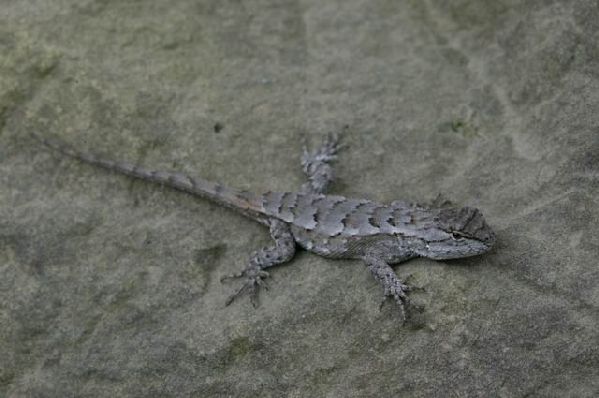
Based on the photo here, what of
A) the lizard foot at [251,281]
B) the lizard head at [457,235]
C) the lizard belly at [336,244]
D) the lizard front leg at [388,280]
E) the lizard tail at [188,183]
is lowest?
the lizard foot at [251,281]

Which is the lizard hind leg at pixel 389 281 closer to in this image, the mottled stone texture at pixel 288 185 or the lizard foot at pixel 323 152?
the mottled stone texture at pixel 288 185

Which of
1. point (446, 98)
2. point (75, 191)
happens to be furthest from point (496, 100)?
point (75, 191)

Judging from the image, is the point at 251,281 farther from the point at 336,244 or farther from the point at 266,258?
the point at 336,244

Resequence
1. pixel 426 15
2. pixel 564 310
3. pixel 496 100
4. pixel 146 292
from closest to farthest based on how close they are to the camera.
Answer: pixel 564 310, pixel 146 292, pixel 496 100, pixel 426 15

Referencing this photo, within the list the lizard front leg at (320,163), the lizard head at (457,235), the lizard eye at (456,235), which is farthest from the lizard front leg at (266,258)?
the lizard eye at (456,235)

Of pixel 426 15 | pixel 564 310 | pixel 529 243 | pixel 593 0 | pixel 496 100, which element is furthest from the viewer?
pixel 426 15

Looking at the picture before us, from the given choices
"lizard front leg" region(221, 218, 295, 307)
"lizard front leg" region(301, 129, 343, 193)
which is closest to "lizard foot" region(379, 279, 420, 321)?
"lizard front leg" region(221, 218, 295, 307)

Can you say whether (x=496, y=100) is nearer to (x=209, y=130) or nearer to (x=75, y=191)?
(x=209, y=130)
